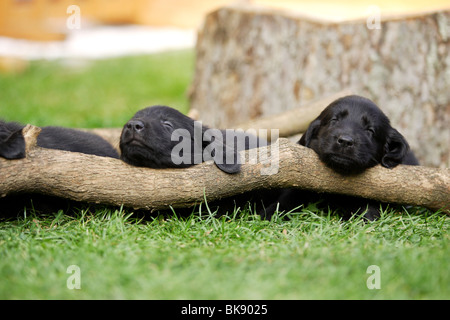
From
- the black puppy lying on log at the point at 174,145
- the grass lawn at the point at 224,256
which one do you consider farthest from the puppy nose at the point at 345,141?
the black puppy lying on log at the point at 174,145

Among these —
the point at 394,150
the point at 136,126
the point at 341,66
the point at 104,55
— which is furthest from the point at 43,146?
the point at 104,55

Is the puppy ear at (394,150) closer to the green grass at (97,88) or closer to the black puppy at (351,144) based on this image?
the black puppy at (351,144)

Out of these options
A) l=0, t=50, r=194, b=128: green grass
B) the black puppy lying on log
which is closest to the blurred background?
l=0, t=50, r=194, b=128: green grass

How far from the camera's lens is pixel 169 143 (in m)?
4.01

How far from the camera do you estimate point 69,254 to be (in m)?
3.13

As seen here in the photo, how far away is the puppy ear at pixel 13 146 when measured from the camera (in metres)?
3.40

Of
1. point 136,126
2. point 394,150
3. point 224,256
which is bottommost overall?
point 224,256

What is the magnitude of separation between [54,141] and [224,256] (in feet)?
6.93

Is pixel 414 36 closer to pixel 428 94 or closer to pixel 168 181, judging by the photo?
pixel 428 94

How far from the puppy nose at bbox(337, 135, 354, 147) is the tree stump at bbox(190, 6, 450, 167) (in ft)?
8.04

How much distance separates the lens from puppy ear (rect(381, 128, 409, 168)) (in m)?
4.08

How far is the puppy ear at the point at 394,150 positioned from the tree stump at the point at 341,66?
79.8 inches

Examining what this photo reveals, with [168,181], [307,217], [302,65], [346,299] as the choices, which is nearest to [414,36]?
[302,65]

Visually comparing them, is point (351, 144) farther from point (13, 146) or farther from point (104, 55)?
point (104, 55)
